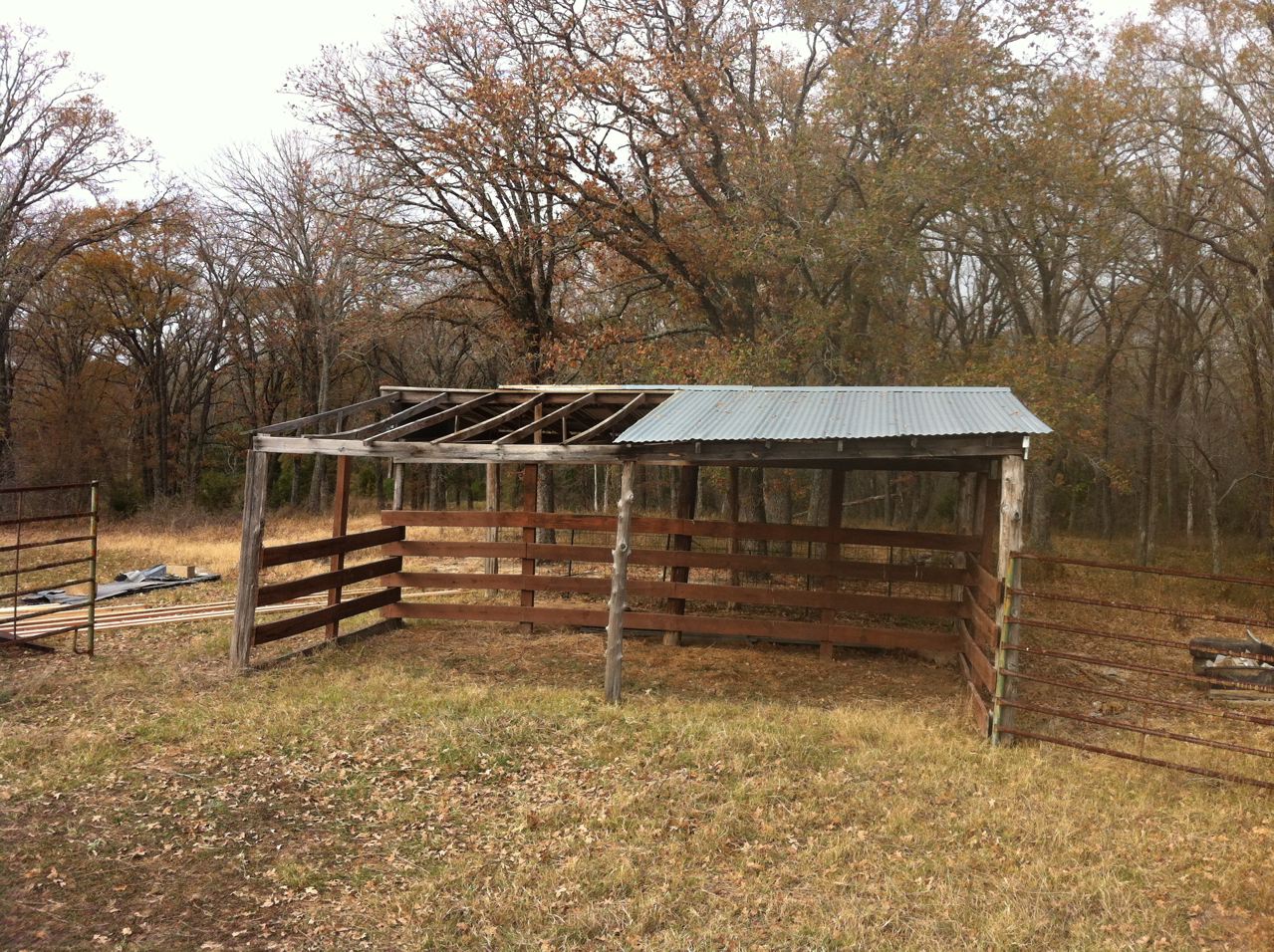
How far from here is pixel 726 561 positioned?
10.5 metres

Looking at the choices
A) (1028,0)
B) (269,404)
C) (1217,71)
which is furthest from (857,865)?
(269,404)

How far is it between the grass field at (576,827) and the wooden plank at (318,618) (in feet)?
2.50

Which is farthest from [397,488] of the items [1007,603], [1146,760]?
[1146,760]

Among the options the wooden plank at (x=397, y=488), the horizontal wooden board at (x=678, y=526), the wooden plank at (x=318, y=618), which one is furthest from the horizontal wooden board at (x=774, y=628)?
the wooden plank at (x=397, y=488)

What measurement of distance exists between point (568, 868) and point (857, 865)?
160 cm

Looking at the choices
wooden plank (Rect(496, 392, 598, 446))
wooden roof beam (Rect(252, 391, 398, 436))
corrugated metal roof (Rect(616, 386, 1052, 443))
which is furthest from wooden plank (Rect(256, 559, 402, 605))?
corrugated metal roof (Rect(616, 386, 1052, 443))

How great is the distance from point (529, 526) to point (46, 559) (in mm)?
11667

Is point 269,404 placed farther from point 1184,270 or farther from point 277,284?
point 1184,270

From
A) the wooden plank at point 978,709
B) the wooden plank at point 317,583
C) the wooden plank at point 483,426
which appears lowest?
the wooden plank at point 978,709

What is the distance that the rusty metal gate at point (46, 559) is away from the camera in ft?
29.9

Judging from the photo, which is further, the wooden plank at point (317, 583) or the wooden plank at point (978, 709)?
the wooden plank at point (317, 583)

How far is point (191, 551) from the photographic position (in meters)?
18.2

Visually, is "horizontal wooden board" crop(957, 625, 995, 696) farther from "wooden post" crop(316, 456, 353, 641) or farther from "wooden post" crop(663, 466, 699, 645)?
"wooden post" crop(316, 456, 353, 641)

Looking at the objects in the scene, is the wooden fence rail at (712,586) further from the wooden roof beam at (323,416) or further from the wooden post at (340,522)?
the wooden roof beam at (323,416)
